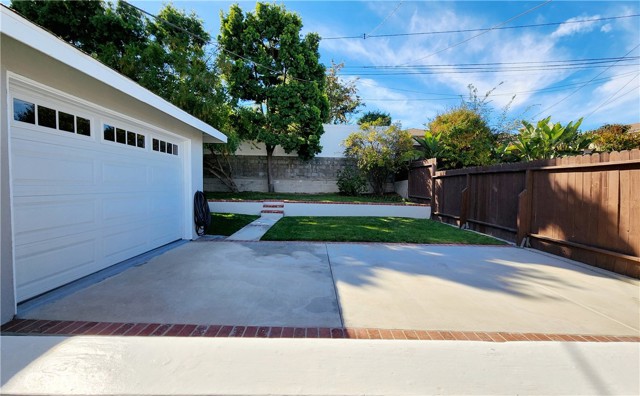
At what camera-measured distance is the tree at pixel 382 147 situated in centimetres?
1356

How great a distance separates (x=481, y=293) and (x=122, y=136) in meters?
6.17

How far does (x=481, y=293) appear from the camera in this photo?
3973mm

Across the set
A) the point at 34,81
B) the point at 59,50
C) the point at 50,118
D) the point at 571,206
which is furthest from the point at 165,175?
the point at 571,206

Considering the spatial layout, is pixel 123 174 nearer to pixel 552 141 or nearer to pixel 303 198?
pixel 303 198

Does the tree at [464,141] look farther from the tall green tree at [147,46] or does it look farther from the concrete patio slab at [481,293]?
the tall green tree at [147,46]

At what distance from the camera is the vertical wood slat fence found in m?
4.75

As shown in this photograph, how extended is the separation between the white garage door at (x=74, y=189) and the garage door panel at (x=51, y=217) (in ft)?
0.04

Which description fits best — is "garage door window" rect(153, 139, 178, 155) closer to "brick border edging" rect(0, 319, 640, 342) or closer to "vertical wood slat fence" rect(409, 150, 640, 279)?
"brick border edging" rect(0, 319, 640, 342)

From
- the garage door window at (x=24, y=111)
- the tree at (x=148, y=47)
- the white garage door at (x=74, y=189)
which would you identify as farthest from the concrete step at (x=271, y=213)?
the garage door window at (x=24, y=111)

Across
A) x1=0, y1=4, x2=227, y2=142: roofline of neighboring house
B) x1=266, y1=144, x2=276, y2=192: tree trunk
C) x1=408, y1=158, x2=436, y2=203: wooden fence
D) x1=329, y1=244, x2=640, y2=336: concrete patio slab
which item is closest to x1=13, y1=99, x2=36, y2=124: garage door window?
x1=0, y1=4, x2=227, y2=142: roofline of neighboring house

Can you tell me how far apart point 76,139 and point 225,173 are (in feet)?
39.0

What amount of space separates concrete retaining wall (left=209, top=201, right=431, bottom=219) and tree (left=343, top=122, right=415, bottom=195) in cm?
263

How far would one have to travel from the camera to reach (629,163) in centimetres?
471

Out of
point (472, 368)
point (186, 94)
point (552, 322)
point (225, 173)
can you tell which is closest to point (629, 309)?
point (552, 322)
